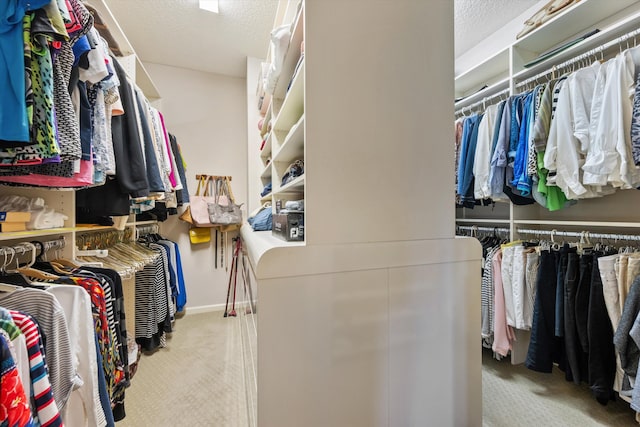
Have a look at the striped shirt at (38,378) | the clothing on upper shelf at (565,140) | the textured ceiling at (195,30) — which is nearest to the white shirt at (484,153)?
the clothing on upper shelf at (565,140)

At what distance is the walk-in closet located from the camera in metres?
0.82

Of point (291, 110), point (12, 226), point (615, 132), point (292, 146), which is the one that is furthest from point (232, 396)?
point (615, 132)

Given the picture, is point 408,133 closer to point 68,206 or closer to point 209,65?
point 68,206

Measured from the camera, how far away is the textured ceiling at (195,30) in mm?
2135

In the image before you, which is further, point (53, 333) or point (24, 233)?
point (24, 233)

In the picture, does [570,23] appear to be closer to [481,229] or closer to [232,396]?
[481,229]

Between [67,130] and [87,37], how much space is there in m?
0.38

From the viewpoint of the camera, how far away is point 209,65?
2.95 metres

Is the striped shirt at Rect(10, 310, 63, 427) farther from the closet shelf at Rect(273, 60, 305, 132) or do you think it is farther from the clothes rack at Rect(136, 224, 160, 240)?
the clothes rack at Rect(136, 224, 160, 240)

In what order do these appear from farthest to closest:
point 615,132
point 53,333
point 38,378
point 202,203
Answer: point 202,203, point 615,132, point 53,333, point 38,378

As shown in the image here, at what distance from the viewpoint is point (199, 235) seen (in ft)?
9.87

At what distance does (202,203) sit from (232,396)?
6.37 ft

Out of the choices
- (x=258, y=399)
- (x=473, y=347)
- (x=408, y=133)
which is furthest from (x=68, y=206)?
(x=473, y=347)

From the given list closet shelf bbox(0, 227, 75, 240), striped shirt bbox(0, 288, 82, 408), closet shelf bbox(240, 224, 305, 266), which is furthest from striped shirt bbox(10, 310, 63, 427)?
closet shelf bbox(240, 224, 305, 266)
